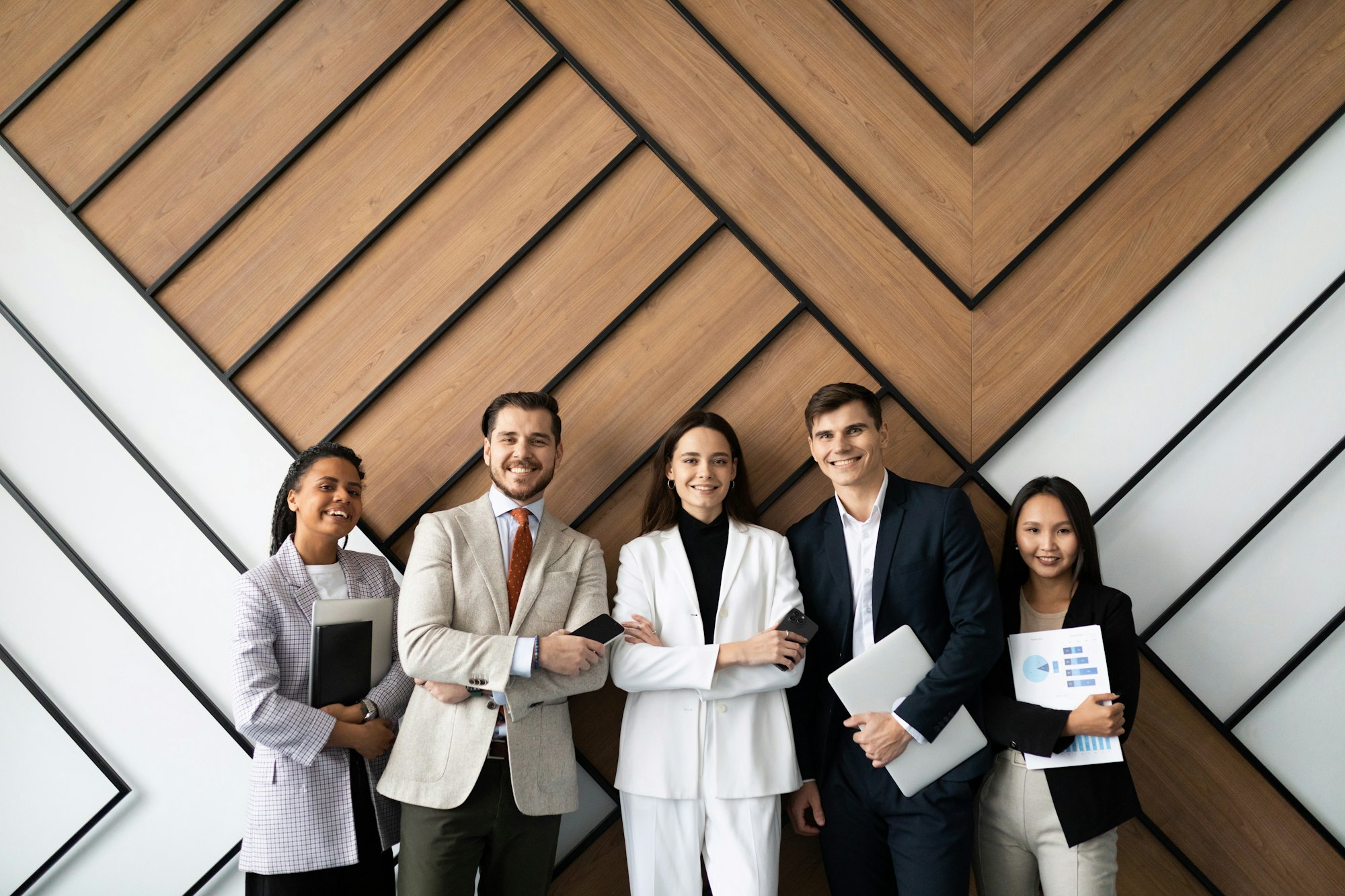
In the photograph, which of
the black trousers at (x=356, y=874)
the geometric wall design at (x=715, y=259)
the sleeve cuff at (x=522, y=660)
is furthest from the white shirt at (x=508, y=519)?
the black trousers at (x=356, y=874)

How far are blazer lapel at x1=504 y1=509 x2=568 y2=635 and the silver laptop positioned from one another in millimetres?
822

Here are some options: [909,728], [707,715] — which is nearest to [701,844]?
[707,715]

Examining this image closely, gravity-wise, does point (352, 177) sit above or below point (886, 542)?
above

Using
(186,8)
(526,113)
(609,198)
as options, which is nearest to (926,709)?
(609,198)

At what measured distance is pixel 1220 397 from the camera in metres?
2.63

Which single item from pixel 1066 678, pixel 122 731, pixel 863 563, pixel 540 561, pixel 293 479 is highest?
pixel 293 479

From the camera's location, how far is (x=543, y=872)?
2127mm

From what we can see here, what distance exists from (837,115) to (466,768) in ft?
7.86

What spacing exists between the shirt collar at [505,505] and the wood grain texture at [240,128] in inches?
59.6

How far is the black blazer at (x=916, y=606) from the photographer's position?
2.05 meters

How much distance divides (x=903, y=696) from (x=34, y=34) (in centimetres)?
365

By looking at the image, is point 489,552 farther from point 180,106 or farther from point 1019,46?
point 1019,46

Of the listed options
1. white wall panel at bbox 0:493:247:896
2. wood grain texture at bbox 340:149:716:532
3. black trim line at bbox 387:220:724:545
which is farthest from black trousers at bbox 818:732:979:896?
white wall panel at bbox 0:493:247:896

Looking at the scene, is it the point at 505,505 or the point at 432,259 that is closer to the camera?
the point at 505,505
